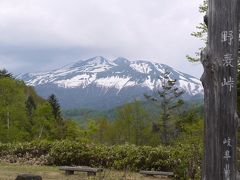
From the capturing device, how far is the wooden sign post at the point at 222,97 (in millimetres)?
4004

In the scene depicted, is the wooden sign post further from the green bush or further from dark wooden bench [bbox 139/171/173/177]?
dark wooden bench [bbox 139/171/173/177]

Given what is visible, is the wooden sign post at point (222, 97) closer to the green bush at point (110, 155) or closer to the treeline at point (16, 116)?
the green bush at point (110, 155)

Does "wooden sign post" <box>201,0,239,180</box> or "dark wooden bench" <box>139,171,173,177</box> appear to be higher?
"wooden sign post" <box>201,0,239,180</box>

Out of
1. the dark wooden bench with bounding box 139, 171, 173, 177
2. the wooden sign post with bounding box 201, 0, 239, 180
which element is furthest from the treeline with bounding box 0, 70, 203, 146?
the wooden sign post with bounding box 201, 0, 239, 180

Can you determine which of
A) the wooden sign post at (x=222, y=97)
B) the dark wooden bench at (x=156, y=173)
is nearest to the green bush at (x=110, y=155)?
the dark wooden bench at (x=156, y=173)

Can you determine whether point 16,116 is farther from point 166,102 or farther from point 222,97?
point 222,97

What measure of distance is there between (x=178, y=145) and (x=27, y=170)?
5.40 meters

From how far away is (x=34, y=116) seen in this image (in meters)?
46.0

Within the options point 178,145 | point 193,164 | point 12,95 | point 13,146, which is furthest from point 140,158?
point 12,95

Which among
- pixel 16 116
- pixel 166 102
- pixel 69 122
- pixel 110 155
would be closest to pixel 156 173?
pixel 110 155

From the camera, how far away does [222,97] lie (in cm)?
403

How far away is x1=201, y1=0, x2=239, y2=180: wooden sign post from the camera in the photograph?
400cm

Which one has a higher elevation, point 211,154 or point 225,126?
point 225,126

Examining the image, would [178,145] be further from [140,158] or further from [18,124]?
[18,124]
